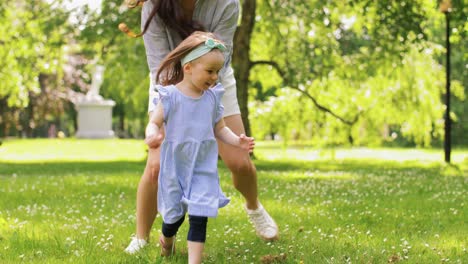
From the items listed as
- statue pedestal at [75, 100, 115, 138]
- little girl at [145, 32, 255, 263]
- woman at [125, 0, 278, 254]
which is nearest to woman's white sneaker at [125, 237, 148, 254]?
woman at [125, 0, 278, 254]

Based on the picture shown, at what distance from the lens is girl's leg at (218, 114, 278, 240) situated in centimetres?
470

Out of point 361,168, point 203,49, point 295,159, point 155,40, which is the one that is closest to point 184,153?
point 203,49

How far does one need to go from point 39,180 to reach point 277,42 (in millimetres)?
8418

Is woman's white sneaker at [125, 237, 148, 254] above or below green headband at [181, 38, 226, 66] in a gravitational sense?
below

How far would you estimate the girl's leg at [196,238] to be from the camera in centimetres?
380

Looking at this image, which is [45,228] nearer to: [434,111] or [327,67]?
[327,67]

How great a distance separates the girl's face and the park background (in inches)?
41.1

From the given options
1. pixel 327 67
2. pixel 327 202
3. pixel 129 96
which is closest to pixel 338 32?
pixel 327 67

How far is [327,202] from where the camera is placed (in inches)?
293

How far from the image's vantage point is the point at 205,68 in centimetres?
389

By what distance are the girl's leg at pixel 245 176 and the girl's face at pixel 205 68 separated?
818 millimetres

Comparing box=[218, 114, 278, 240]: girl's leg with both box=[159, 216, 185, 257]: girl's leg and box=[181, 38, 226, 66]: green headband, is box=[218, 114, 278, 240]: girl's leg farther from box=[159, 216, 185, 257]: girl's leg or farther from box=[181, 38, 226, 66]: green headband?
box=[181, 38, 226, 66]: green headband

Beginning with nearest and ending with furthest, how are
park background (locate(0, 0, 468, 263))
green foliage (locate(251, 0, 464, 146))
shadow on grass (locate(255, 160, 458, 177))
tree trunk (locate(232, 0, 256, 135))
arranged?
park background (locate(0, 0, 468, 263)) → shadow on grass (locate(255, 160, 458, 177)) → tree trunk (locate(232, 0, 256, 135)) → green foliage (locate(251, 0, 464, 146))

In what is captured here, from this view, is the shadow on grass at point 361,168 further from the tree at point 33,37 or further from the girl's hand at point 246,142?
the girl's hand at point 246,142
